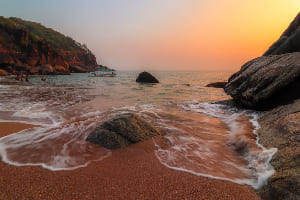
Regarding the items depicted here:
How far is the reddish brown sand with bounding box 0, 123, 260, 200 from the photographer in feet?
6.04

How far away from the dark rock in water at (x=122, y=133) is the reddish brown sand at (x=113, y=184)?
724 mm

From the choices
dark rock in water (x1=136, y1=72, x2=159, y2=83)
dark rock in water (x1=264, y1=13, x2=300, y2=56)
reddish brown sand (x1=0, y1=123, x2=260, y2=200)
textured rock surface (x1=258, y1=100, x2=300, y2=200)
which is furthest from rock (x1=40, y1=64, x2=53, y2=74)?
textured rock surface (x1=258, y1=100, x2=300, y2=200)

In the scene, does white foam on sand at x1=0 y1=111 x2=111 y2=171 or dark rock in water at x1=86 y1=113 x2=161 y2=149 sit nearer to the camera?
white foam on sand at x1=0 y1=111 x2=111 y2=171

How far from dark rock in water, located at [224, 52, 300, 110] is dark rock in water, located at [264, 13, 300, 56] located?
3779mm

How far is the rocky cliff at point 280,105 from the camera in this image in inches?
72.2

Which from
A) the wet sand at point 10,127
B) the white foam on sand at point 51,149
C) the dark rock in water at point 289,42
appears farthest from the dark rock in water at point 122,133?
the dark rock in water at point 289,42

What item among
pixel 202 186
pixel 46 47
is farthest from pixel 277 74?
pixel 46 47

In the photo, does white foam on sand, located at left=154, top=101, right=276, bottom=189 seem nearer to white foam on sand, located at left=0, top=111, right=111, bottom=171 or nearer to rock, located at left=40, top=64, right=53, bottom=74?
white foam on sand, located at left=0, top=111, right=111, bottom=171

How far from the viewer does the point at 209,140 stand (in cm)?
374

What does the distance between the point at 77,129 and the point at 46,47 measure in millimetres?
67302

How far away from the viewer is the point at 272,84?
17.2 ft

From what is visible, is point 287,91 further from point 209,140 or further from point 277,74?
point 209,140

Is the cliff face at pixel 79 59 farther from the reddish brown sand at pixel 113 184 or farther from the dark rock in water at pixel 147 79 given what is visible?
the reddish brown sand at pixel 113 184

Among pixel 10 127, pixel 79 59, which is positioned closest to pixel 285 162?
pixel 10 127
